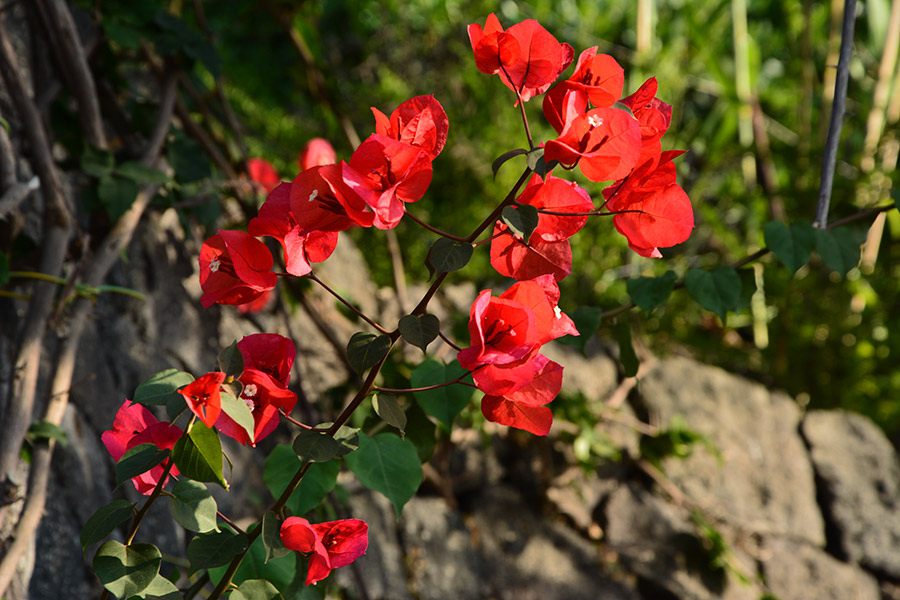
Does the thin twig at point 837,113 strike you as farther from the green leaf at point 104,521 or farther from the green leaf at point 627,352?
the green leaf at point 104,521

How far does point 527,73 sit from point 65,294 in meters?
0.59

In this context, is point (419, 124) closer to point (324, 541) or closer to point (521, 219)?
point (521, 219)

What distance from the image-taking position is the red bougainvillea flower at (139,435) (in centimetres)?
41

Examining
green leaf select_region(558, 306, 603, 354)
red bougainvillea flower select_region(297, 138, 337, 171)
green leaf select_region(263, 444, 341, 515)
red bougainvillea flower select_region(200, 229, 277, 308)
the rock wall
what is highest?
red bougainvillea flower select_region(200, 229, 277, 308)

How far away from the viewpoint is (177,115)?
109cm

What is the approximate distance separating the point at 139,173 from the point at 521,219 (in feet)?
2.16

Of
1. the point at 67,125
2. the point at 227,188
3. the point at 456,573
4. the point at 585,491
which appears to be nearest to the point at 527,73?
the point at 67,125

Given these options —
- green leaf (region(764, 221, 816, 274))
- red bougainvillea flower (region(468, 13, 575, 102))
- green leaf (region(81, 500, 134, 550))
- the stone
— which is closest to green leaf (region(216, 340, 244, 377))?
green leaf (region(81, 500, 134, 550))

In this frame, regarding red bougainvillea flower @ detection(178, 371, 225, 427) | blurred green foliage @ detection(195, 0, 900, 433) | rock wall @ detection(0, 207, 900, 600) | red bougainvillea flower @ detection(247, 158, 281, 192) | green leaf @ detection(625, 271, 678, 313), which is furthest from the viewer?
blurred green foliage @ detection(195, 0, 900, 433)

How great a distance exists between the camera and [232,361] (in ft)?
1.28

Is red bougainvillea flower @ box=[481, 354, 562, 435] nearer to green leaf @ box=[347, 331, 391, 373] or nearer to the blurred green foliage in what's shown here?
green leaf @ box=[347, 331, 391, 373]

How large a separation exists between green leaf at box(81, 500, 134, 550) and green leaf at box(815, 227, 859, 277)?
61 cm

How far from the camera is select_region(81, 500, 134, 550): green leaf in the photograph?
0.41 metres

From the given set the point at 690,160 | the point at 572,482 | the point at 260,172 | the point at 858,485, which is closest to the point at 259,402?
the point at 260,172
